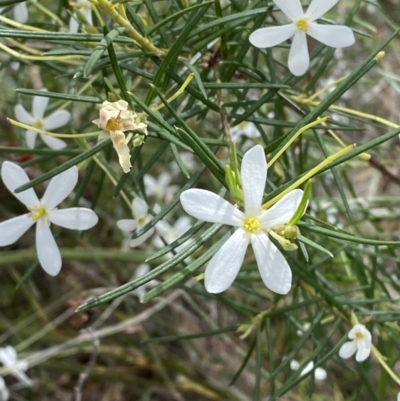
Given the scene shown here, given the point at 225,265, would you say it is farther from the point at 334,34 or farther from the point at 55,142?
the point at 55,142

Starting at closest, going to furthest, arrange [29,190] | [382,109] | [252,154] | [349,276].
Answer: [252,154] < [29,190] < [349,276] < [382,109]

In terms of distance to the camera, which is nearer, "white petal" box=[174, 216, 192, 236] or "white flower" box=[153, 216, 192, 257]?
"white flower" box=[153, 216, 192, 257]

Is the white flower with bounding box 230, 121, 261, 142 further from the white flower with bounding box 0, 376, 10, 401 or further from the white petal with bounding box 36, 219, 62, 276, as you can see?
the white flower with bounding box 0, 376, 10, 401

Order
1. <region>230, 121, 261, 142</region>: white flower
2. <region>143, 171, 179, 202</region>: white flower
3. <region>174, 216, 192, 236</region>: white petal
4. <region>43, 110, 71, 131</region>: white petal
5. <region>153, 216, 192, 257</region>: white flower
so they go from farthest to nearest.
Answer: <region>143, 171, 179, 202</region>: white flower < <region>174, 216, 192, 236</region>: white petal < <region>153, 216, 192, 257</region>: white flower < <region>230, 121, 261, 142</region>: white flower < <region>43, 110, 71, 131</region>: white petal

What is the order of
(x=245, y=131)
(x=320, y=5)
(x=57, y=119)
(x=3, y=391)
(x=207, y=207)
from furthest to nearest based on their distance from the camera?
(x=3, y=391) → (x=245, y=131) → (x=57, y=119) → (x=320, y=5) → (x=207, y=207)

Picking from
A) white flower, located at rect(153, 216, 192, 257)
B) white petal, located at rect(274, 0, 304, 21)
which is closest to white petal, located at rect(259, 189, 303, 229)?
white petal, located at rect(274, 0, 304, 21)

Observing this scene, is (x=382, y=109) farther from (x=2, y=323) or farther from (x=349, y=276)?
(x=2, y=323)

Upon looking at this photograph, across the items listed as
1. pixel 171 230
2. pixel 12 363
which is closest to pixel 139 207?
pixel 171 230

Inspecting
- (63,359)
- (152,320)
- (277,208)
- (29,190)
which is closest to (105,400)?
(63,359)
